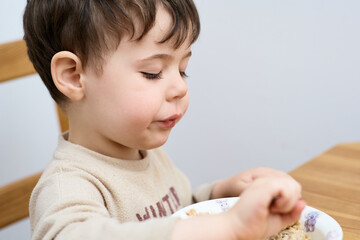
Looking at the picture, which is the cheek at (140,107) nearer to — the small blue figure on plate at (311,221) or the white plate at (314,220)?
the white plate at (314,220)

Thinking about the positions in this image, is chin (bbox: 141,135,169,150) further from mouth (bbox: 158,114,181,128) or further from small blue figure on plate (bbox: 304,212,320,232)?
small blue figure on plate (bbox: 304,212,320,232)

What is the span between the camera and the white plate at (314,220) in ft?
2.13

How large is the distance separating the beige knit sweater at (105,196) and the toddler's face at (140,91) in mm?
62

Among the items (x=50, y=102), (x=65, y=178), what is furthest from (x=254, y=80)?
(x=65, y=178)

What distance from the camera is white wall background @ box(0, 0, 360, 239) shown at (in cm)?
166

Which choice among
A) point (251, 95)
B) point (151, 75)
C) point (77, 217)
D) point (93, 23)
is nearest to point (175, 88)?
point (151, 75)

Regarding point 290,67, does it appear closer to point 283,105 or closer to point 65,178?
point 283,105

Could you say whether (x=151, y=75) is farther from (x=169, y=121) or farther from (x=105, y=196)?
(x=105, y=196)

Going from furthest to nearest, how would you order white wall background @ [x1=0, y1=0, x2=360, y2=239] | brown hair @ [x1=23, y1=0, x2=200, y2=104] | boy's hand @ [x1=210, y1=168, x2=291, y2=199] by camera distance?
1. white wall background @ [x1=0, y1=0, x2=360, y2=239]
2. boy's hand @ [x1=210, y1=168, x2=291, y2=199]
3. brown hair @ [x1=23, y1=0, x2=200, y2=104]

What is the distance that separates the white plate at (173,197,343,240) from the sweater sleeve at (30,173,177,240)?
103mm

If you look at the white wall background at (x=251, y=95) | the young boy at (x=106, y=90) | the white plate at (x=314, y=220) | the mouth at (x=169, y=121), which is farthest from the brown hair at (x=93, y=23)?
the white wall background at (x=251, y=95)

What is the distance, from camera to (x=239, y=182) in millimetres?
947

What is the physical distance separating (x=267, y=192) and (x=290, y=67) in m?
1.45

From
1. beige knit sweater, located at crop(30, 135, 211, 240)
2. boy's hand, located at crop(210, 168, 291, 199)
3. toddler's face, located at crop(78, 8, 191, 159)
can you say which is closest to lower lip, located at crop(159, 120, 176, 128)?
toddler's face, located at crop(78, 8, 191, 159)
